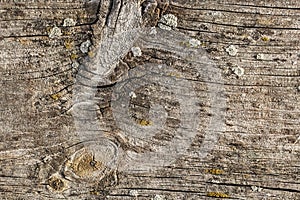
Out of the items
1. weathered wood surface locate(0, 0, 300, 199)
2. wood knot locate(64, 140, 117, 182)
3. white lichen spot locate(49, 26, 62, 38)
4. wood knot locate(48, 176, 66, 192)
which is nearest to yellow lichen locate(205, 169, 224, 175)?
weathered wood surface locate(0, 0, 300, 199)

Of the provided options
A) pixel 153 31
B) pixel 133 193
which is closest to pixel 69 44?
pixel 153 31

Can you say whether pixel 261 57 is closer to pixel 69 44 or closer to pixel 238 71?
pixel 238 71

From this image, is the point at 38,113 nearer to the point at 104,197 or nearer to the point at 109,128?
the point at 109,128

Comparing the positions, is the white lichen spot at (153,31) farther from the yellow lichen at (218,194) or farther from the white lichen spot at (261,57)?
the yellow lichen at (218,194)

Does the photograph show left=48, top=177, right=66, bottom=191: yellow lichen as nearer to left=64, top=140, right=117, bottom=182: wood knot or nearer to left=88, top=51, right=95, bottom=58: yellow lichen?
left=64, top=140, right=117, bottom=182: wood knot

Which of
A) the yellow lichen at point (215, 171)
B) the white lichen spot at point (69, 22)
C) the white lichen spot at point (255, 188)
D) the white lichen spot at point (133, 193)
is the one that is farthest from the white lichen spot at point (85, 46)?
the white lichen spot at point (255, 188)

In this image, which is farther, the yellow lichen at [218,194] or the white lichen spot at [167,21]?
the yellow lichen at [218,194]
